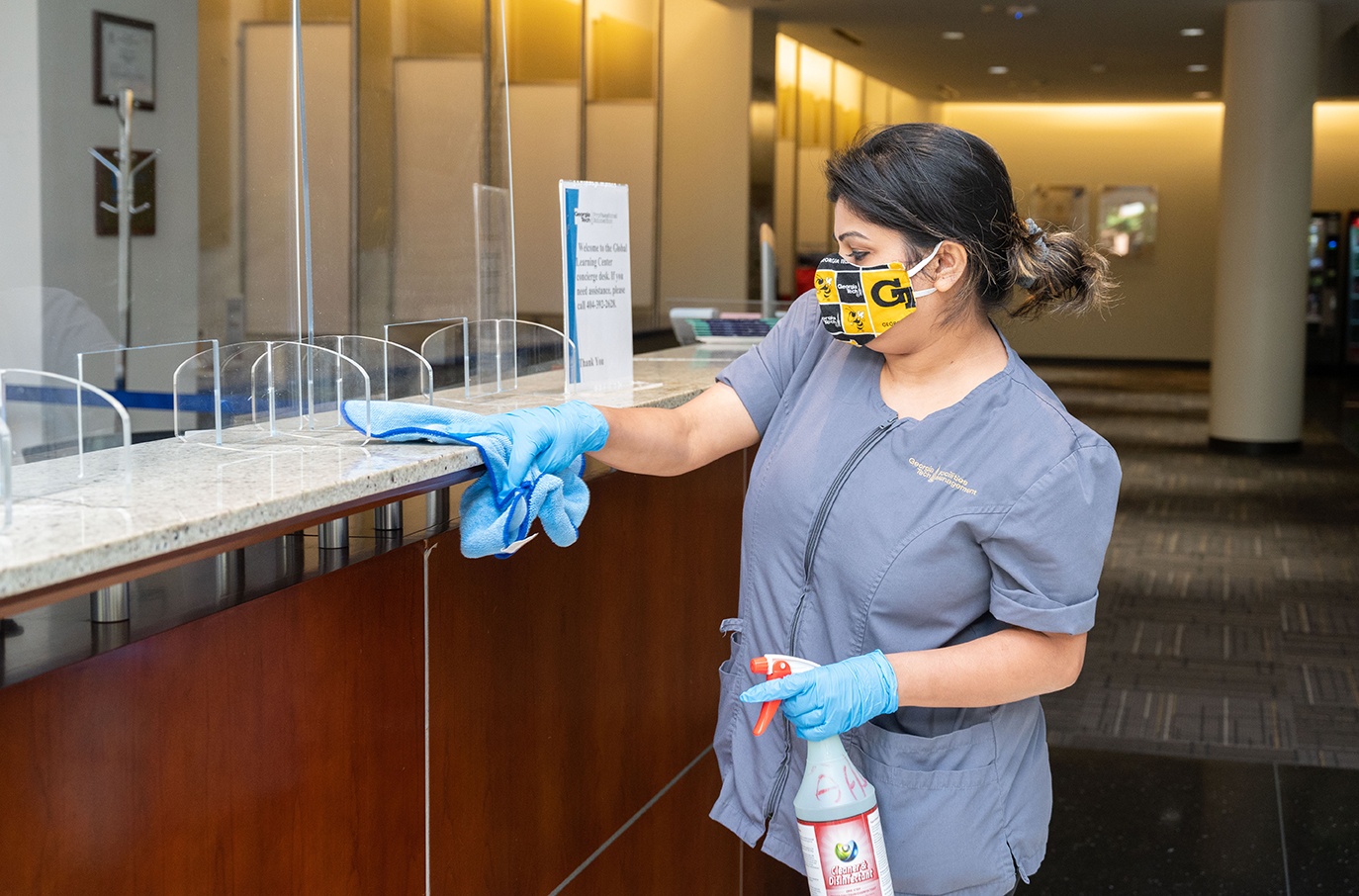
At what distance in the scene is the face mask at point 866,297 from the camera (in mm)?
1552

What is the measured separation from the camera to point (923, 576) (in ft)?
4.82

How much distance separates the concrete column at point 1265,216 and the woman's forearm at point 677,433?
28.8 feet

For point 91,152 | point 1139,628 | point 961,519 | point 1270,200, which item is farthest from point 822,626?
point 1270,200

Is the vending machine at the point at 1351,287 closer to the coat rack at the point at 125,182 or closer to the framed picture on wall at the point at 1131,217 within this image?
the framed picture on wall at the point at 1131,217

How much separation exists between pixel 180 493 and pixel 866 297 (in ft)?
2.85

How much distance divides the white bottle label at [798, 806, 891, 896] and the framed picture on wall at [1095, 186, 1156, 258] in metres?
17.4

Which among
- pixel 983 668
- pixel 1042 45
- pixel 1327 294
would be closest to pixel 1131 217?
pixel 1327 294

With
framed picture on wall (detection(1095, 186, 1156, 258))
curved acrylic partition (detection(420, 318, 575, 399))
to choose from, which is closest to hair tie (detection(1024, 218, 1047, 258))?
curved acrylic partition (detection(420, 318, 575, 399))

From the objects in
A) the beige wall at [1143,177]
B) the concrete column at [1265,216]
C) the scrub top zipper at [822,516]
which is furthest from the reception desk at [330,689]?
the beige wall at [1143,177]

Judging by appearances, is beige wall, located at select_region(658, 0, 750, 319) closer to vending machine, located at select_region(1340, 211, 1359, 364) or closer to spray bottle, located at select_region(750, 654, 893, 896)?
spray bottle, located at select_region(750, 654, 893, 896)

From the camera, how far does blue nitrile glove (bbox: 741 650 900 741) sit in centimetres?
139

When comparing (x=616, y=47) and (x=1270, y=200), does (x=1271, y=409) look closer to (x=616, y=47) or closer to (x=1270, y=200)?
(x=1270, y=200)

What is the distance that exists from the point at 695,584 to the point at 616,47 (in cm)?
714

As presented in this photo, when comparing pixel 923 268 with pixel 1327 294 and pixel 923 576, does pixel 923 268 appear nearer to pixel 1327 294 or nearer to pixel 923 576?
pixel 923 576
